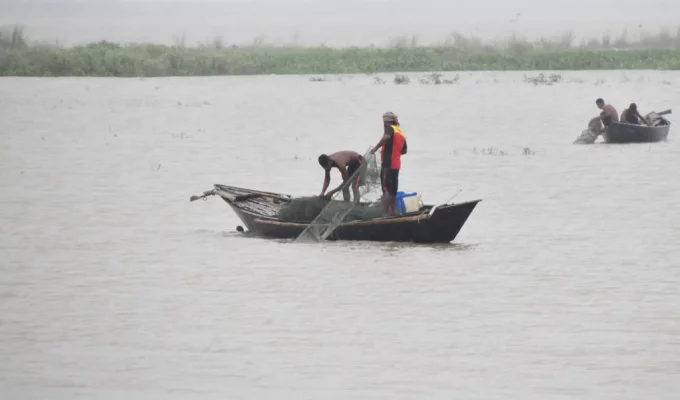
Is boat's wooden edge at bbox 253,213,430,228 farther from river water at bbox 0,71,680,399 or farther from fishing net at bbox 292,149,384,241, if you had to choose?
river water at bbox 0,71,680,399

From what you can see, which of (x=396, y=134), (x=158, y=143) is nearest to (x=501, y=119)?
(x=158, y=143)

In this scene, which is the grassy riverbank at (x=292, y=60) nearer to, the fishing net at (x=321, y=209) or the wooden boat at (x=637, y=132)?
the wooden boat at (x=637, y=132)

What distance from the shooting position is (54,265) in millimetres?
15031

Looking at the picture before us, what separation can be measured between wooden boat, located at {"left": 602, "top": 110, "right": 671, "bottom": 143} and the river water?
0.67ft

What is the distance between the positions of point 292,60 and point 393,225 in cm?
4064

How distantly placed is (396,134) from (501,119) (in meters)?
20.7

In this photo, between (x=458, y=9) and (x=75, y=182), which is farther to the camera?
(x=458, y=9)

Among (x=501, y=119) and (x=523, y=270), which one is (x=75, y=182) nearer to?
(x=523, y=270)

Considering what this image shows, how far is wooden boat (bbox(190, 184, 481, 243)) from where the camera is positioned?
14.9 m

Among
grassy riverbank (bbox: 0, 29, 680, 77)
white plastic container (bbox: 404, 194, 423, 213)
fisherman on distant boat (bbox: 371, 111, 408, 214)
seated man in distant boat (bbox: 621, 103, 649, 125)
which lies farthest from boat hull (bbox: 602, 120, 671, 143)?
grassy riverbank (bbox: 0, 29, 680, 77)

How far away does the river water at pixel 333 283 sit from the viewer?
33.3 feet

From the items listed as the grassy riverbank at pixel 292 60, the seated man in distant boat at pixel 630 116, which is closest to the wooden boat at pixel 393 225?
the seated man in distant boat at pixel 630 116

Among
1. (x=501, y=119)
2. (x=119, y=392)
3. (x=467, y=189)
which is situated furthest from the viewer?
(x=501, y=119)

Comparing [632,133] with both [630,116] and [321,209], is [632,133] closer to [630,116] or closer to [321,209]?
[630,116]
